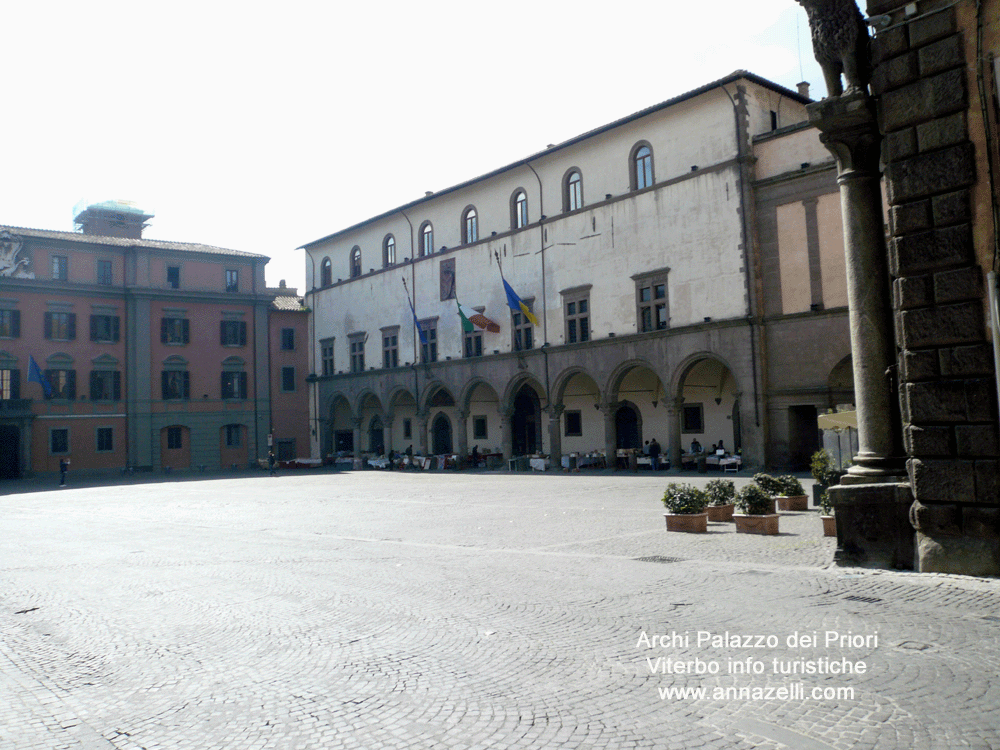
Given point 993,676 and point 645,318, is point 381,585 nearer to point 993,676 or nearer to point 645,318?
point 993,676

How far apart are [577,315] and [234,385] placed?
2524 cm

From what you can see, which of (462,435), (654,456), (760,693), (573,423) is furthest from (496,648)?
(462,435)

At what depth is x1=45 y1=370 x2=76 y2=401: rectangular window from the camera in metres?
43.9

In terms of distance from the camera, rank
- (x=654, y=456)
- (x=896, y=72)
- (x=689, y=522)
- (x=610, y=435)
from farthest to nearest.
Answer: (x=610, y=435) < (x=654, y=456) < (x=689, y=522) < (x=896, y=72)

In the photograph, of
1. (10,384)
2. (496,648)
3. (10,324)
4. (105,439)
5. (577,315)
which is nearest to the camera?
(496,648)

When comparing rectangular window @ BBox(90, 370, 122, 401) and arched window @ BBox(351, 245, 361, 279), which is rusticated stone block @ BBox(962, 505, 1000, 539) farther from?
rectangular window @ BBox(90, 370, 122, 401)

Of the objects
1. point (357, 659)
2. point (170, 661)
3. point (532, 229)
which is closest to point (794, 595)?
point (357, 659)

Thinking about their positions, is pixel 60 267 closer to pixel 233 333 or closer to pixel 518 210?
pixel 233 333

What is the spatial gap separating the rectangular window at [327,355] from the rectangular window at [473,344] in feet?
44.2

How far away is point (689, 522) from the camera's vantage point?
41.7 ft

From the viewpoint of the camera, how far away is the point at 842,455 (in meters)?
14.6

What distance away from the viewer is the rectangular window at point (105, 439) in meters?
45.1

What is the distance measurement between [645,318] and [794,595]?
960 inches

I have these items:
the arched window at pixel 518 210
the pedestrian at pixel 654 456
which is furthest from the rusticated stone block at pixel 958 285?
the arched window at pixel 518 210
